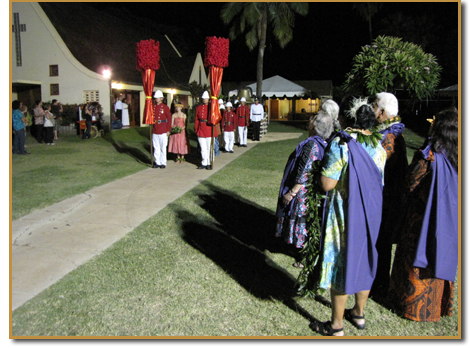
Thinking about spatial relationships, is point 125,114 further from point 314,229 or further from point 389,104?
point 314,229

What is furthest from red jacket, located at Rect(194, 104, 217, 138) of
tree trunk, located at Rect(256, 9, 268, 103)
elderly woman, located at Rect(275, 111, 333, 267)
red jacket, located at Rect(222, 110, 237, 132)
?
tree trunk, located at Rect(256, 9, 268, 103)

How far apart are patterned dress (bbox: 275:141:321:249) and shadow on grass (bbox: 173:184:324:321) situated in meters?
0.50

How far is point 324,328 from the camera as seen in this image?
3.21 m

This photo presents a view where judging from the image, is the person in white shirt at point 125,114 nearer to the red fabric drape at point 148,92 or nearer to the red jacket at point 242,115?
the red jacket at point 242,115

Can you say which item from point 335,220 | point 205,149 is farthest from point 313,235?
point 205,149

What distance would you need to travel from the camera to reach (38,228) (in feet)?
18.8

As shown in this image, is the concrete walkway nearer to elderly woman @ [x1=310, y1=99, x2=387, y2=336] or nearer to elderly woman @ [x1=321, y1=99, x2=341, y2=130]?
elderly woman @ [x1=310, y1=99, x2=387, y2=336]

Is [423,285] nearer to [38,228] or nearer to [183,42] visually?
[38,228]

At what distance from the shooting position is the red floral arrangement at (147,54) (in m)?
9.94

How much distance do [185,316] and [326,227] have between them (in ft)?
4.99

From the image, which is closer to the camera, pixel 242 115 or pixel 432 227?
pixel 432 227

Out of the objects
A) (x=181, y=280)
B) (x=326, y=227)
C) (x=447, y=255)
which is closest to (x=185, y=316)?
(x=181, y=280)

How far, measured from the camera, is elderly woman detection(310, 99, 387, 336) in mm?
2912

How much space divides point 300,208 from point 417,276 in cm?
129
